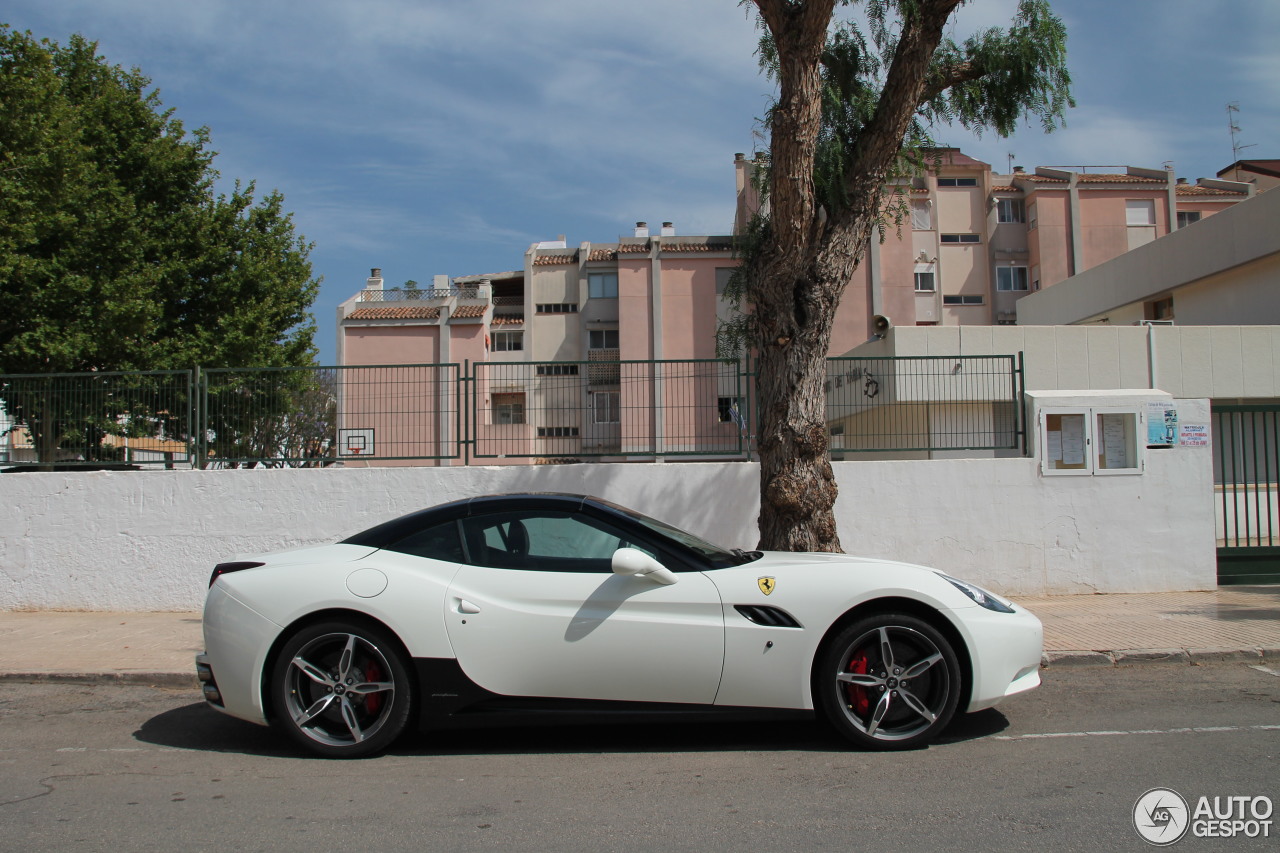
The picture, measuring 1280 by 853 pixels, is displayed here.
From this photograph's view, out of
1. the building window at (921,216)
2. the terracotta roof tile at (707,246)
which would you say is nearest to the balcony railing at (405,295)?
the terracotta roof tile at (707,246)

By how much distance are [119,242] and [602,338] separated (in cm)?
3596

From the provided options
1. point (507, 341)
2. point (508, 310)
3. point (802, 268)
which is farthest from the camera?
point (508, 310)

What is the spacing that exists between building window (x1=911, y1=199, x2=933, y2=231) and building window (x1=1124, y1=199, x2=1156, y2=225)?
32.7ft

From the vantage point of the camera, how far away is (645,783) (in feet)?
15.2

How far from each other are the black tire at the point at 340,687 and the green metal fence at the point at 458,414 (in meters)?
5.68

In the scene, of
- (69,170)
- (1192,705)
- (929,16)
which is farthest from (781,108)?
(69,170)

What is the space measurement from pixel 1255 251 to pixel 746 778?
66.3 ft

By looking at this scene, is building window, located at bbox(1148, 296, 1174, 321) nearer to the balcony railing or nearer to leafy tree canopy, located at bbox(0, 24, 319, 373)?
leafy tree canopy, located at bbox(0, 24, 319, 373)

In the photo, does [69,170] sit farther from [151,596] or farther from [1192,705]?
[1192,705]

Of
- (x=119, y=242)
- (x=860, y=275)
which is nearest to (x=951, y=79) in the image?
(x=119, y=242)

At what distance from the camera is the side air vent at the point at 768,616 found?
16.3 ft

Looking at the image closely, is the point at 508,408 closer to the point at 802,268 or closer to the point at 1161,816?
the point at 802,268

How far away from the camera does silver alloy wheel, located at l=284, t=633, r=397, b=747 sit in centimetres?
502

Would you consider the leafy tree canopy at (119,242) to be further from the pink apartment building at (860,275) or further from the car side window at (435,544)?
the pink apartment building at (860,275)
